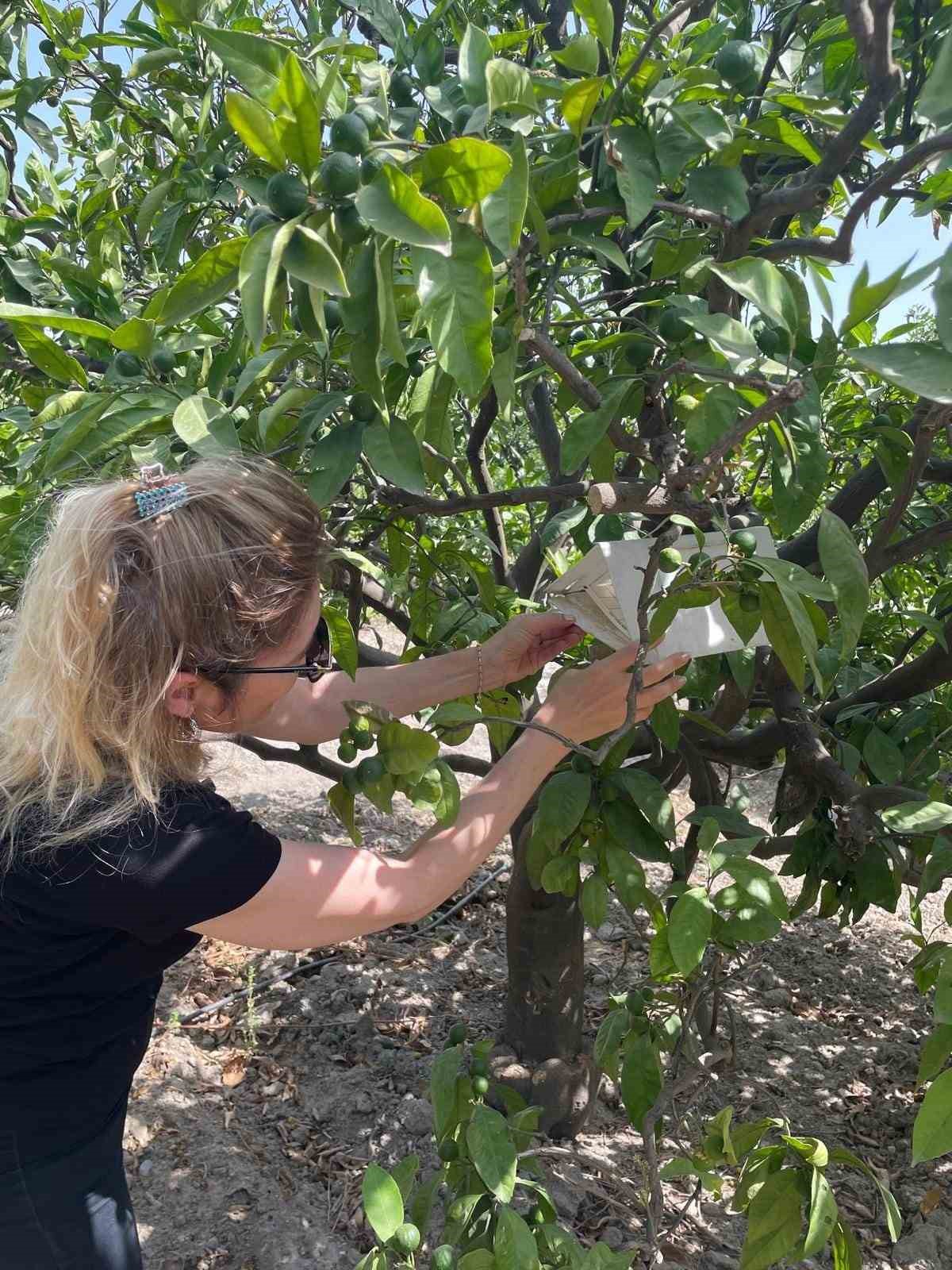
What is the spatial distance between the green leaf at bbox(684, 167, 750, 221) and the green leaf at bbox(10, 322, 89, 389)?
2.91ft

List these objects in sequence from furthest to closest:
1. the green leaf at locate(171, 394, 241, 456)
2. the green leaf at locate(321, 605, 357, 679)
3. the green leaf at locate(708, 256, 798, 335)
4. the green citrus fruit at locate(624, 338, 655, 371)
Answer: the green leaf at locate(321, 605, 357, 679) < the green citrus fruit at locate(624, 338, 655, 371) < the green leaf at locate(171, 394, 241, 456) < the green leaf at locate(708, 256, 798, 335)

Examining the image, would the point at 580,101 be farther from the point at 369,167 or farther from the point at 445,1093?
the point at 445,1093

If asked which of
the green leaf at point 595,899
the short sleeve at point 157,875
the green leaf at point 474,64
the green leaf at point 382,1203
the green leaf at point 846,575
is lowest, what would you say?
the green leaf at point 382,1203

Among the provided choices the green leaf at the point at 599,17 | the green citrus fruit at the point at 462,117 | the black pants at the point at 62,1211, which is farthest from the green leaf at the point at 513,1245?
the green leaf at the point at 599,17

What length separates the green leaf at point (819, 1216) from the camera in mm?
1348

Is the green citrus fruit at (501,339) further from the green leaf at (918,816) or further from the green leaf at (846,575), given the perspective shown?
the green leaf at (918,816)

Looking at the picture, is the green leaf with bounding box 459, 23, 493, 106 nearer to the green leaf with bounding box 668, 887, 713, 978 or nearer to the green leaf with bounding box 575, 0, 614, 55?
the green leaf with bounding box 575, 0, 614, 55

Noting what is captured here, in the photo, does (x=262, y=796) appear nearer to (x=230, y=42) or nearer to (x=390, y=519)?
(x=390, y=519)

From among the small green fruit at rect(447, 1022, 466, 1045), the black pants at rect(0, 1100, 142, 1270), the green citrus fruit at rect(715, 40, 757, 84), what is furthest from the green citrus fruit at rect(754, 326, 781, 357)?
the black pants at rect(0, 1100, 142, 1270)

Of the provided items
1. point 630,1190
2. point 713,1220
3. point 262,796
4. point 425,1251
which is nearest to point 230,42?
point 630,1190

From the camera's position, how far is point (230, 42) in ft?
3.28

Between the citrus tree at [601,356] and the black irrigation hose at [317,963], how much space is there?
1.18 m

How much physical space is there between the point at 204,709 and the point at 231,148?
1.20 metres

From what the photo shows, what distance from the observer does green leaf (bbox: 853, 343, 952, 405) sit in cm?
83
